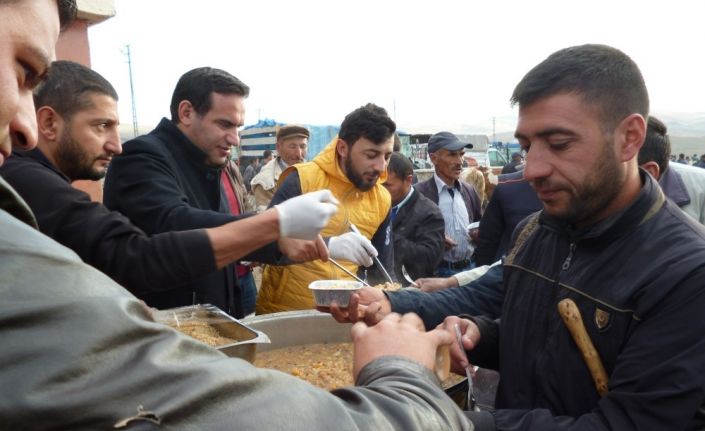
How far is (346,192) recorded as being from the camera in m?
3.71

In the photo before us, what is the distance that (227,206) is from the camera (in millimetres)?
3322

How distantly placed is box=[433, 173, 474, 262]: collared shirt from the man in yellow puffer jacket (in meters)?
1.32

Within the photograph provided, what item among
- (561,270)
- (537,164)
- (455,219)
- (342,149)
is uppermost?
(537,164)

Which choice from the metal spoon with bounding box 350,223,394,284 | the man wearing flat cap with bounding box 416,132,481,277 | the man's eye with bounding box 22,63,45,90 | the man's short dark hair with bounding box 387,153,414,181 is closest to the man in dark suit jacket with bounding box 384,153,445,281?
the man's short dark hair with bounding box 387,153,414,181

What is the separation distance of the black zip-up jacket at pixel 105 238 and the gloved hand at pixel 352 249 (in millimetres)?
1172

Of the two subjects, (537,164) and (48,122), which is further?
(48,122)

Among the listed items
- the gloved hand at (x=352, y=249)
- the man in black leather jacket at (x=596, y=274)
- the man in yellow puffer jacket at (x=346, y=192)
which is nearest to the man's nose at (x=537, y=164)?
the man in black leather jacket at (x=596, y=274)

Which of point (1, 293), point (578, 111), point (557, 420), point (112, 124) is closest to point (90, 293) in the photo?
point (1, 293)

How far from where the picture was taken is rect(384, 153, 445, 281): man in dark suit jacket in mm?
4242

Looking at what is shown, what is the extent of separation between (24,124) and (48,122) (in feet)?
5.36

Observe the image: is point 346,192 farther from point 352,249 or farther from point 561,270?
point 561,270

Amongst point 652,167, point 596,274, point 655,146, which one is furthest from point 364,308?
point 655,146

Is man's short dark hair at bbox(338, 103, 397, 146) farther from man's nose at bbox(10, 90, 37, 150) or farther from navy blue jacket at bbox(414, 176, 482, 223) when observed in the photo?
man's nose at bbox(10, 90, 37, 150)

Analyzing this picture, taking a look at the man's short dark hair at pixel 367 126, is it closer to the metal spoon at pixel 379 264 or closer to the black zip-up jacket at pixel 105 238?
the metal spoon at pixel 379 264
